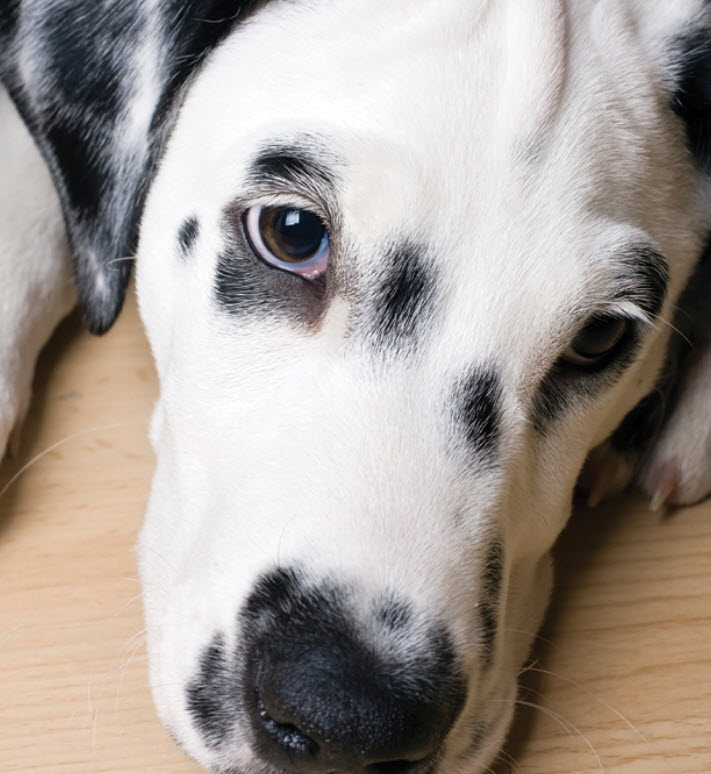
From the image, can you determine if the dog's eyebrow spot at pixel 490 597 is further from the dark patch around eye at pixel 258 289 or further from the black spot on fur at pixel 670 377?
the black spot on fur at pixel 670 377

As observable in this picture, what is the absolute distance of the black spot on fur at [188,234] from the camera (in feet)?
4.56

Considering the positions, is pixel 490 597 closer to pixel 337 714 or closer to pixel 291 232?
pixel 337 714

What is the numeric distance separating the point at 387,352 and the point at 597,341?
288mm

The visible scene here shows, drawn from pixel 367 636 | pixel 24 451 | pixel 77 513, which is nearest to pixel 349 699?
pixel 367 636

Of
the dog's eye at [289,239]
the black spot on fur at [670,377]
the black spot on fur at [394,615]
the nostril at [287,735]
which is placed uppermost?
the dog's eye at [289,239]

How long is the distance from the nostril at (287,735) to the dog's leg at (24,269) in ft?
2.29

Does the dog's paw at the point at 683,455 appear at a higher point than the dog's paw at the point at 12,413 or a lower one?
lower

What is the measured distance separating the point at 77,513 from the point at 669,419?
3.21 ft

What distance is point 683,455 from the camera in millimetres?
1743

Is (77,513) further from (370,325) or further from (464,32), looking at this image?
(464,32)

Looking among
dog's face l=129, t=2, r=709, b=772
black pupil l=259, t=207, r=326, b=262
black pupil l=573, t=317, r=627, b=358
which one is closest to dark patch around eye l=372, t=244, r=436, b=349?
dog's face l=129, t=2, r=709, b=772

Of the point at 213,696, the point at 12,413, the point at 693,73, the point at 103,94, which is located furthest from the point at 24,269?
the point at 693,73

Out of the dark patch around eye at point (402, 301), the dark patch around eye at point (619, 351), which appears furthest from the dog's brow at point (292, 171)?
the dark patch around eye at point (619, 351)

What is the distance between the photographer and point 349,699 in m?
1.08
